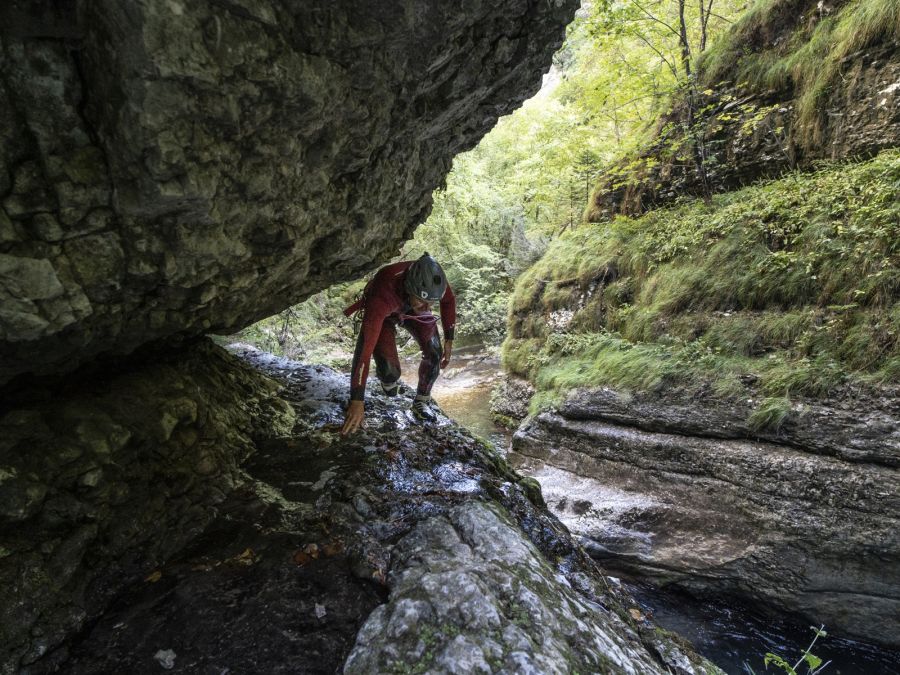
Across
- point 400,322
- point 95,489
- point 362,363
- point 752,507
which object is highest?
point 400,322

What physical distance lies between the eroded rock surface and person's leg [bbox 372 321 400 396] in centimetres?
304

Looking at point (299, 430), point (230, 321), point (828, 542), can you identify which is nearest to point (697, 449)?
point (828, 542)

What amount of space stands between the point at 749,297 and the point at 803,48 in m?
5.03

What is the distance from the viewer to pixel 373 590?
2.54 m

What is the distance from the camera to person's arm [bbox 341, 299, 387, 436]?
4035 millimetres

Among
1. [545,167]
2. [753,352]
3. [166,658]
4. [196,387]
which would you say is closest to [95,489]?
[166,658]

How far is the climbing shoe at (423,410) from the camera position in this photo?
527 centimetres

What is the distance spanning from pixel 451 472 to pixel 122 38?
12.0ft

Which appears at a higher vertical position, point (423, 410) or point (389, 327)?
point (389, 327)

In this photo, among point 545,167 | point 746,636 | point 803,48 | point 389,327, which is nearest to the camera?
point 746,636

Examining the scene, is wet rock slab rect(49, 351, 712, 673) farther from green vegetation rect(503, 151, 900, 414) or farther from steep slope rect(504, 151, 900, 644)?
green vegetation rect(503, 151, 900, 414)

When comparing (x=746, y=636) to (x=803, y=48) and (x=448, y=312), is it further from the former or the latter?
(x=803, y=48)

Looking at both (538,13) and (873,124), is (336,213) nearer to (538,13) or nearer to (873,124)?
(538,13)

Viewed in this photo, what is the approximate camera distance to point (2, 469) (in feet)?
7.20
